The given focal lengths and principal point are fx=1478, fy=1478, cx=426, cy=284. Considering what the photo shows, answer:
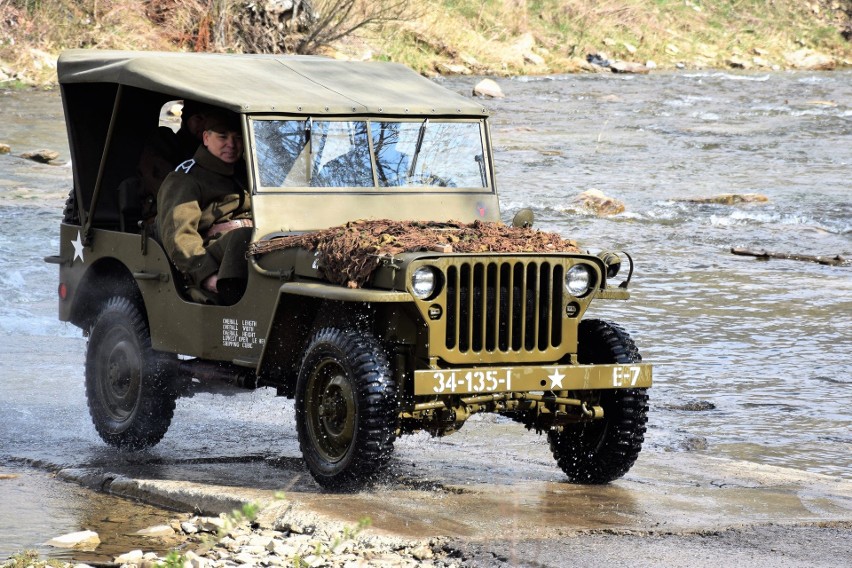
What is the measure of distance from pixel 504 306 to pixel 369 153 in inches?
54.2

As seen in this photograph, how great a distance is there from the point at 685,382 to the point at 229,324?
162 inches

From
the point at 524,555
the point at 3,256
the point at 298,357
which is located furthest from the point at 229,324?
the point at 3,256

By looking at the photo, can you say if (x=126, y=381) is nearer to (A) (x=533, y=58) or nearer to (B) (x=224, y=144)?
(B) (x=224, y=144)

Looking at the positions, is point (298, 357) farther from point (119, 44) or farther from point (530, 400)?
point (119, 44)

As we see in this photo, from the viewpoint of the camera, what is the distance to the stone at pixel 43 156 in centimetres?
1975

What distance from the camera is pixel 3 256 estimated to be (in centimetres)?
1445

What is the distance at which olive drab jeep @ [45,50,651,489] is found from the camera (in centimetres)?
629

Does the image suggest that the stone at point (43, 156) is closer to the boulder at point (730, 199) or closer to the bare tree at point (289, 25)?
the boulder at point (730, 199)

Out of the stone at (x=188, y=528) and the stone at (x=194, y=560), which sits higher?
the stone at (x=194, y=560)

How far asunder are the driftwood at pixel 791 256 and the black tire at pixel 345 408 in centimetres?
1019

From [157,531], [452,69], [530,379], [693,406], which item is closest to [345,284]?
[530,379]

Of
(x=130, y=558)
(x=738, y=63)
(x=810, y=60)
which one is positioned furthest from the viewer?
A: (x=810, y=60)

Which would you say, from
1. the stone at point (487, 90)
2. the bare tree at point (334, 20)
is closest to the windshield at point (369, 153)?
the bare tree at point (334, 20)

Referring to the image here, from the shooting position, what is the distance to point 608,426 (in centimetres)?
692
